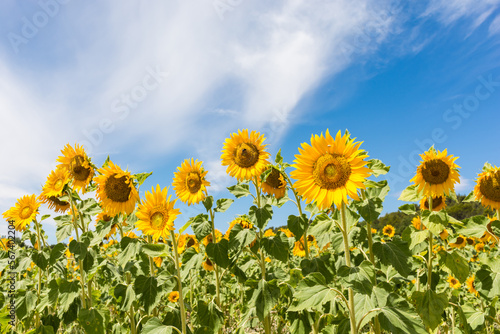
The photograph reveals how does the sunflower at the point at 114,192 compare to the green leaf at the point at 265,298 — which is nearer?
the green leaf at the point at 265,298

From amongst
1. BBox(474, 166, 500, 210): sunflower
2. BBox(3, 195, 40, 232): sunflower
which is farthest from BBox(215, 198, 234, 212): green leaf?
BBox(474, 166, 500, 210): sunflower

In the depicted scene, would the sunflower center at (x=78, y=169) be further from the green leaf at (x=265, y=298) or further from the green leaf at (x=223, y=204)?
the green leaf at (x=265, y=298)

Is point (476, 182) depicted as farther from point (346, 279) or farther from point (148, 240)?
point (148, 240)

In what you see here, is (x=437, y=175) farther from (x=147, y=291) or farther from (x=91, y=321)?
(x=91, y=321)

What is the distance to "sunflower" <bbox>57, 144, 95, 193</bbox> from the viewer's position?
14.6 ft

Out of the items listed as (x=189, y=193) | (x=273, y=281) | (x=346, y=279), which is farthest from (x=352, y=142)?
(x=189, y=193)

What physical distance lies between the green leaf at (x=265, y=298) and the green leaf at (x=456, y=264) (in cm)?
174

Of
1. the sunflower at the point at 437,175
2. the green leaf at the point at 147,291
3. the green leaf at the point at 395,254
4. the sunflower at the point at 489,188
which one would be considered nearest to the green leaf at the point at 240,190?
the green leaf at the point at 147,291

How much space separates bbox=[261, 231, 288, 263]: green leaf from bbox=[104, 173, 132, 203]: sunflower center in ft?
5.65

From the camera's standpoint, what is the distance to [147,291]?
137 inches

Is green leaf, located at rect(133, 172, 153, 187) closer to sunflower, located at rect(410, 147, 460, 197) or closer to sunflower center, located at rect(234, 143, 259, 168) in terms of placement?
sunflower center, located at rect(234, 143, 259, 168)

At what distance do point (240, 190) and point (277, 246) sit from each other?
0.83 m

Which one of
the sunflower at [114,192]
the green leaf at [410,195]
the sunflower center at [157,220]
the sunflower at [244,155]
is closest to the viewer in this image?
the sunflower center at [157,220]

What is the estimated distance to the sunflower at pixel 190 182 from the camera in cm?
404
